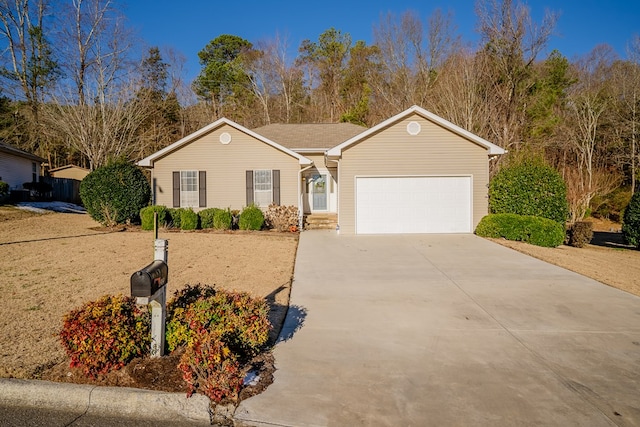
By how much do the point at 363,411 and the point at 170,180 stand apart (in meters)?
15.5

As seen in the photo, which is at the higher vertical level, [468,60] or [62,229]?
[468,60]

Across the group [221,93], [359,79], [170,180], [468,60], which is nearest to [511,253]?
[170,180]

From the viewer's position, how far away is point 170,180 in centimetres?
1700

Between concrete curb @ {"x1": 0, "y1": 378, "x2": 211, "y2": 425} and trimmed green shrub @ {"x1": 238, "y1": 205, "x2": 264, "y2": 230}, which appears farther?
trimmed green shrub @ {"x1": 238, "y1": 205, "x2": 264, "y2": 230}

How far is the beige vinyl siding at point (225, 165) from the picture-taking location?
16969mm

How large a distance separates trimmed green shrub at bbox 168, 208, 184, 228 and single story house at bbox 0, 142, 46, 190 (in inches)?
552

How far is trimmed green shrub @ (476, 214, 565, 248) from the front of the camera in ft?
41.7

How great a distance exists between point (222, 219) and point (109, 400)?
12338 millimetres

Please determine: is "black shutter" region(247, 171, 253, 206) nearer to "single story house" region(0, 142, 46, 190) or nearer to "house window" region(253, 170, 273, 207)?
"house window" region(253, 170, 273, 207)

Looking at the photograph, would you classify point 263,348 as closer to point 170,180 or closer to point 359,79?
point 170,180

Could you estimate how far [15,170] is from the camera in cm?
2484

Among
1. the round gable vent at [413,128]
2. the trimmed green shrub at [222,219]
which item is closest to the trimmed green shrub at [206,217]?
the trimmed green shrub at [222,219]

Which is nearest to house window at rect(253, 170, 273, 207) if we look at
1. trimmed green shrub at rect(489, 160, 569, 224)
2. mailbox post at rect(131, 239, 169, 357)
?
trimmed green shrub at rect(489, 160, 569, 224)

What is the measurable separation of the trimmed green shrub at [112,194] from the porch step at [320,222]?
6.71 meters
